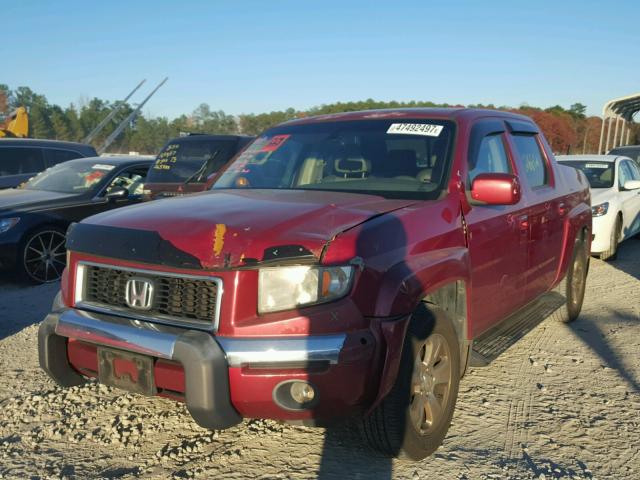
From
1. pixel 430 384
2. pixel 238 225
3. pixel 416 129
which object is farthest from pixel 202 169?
pixel 430 384

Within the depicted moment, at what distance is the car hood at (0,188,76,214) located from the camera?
23.5 feet

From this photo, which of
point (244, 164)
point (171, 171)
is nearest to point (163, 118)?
point (171, 171)

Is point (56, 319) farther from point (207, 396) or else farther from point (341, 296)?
point (341, 296)

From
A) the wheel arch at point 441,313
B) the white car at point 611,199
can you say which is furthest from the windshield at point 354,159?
the white car at point 611,199

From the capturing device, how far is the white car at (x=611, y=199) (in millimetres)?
8477

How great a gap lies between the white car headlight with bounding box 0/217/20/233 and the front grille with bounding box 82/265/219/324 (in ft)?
14.9

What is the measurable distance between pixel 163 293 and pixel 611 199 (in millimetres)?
7765

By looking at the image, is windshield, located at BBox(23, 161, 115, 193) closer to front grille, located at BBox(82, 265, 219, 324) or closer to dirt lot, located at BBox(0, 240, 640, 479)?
dirt lot, located at BBox(0, 240, 640, 479)

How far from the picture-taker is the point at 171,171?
8750mm

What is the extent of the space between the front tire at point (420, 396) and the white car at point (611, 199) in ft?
19.0

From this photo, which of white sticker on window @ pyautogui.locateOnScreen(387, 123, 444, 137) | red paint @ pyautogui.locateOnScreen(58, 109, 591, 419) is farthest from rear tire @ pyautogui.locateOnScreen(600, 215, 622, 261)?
white sticker on window @ pyautogui.locateOnScreen(387, 123, 444, 137)

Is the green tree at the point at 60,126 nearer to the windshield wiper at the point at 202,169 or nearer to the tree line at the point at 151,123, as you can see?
the tree line at the point at 151,123

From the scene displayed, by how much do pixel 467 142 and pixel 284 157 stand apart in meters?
1.27

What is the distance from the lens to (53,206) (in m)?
7.46
